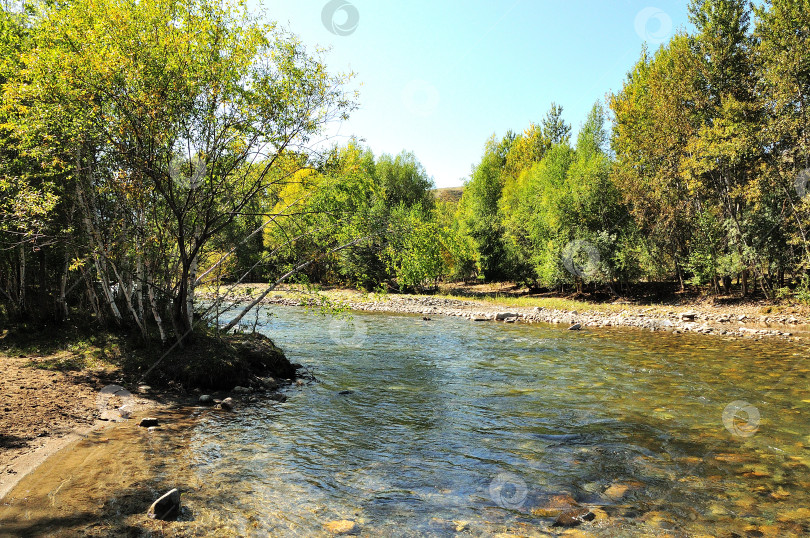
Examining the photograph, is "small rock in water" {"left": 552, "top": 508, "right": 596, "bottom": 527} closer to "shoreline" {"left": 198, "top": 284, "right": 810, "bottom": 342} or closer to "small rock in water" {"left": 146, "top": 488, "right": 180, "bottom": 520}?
"small rock in water" {"left": 146, "top": 488, "right": 180, "bottom": 520}

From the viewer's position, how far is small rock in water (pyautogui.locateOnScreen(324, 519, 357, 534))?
541 cm

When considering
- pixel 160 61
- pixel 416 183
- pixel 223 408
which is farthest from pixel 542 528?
pixel 416 183

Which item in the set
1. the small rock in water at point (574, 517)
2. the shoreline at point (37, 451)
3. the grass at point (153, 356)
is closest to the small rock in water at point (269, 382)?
the grass at point (153, 356)

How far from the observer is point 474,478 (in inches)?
278

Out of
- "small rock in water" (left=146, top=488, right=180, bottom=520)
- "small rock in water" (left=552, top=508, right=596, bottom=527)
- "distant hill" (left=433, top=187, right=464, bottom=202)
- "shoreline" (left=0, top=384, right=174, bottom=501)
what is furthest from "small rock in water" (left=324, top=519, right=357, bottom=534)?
"distant hill" (left=433, top=187, right=464, bottom=202)

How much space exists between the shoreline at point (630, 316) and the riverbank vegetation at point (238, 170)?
2321 millimetres

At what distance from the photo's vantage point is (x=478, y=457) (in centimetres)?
793

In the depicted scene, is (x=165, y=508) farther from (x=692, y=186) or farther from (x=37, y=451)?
(x=692, y=186)

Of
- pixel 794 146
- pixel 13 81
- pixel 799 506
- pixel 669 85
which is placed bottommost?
pixel 799 506

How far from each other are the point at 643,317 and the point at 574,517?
2487 centimetres

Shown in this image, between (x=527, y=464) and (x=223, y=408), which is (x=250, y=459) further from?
(x=527, y=464)

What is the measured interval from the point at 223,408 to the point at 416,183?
2454 inches

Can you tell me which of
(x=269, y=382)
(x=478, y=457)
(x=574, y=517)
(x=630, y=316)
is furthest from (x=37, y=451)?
(x=630, y=316)

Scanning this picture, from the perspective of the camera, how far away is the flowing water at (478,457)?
572 cm
